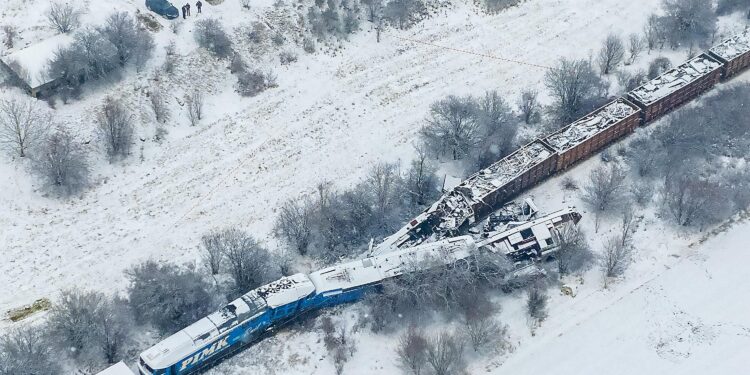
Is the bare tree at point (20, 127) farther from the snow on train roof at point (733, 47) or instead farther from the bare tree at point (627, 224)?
the snow on train roof at point (733, 47)

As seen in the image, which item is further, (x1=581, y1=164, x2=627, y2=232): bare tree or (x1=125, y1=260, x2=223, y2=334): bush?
(x1=581, y1=164, x2=627, y2=232): bare tree

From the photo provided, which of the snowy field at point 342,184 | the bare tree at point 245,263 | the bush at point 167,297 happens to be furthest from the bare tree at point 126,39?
the bush at point 167,297

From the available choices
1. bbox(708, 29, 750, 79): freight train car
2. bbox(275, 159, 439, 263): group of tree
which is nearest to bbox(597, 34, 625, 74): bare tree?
bbox(708, 29, 750, 79): freight train car

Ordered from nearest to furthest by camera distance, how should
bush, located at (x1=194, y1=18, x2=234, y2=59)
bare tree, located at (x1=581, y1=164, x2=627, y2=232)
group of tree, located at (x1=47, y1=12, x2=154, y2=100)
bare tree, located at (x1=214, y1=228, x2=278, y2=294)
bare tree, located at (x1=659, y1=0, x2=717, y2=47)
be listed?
bare tree, located at (x1=214, y1=228, x2=278, y2=294) < bare tree, located at (x1=581, y1=164, x2=627, y2=232) < group of tree, located at (x1=47, y1=12, x2=154, y2=100) < bush, located at (x1=194, y1=18, x2=234, y2=59) < bare tree, located at (x1=659, y1=0, x2=717, y2=47)

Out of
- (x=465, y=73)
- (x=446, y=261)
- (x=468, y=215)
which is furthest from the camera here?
(x=465, y=73)

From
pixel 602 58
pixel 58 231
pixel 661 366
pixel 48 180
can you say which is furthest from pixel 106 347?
pixel 602 58

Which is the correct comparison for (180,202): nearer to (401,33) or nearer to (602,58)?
(401,33)

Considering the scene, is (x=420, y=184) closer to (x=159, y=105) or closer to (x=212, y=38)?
(x=159, y=105)

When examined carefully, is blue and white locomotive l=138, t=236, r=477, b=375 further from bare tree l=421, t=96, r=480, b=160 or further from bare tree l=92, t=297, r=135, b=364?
bare tree l=421, t=96, r=480, b=160
